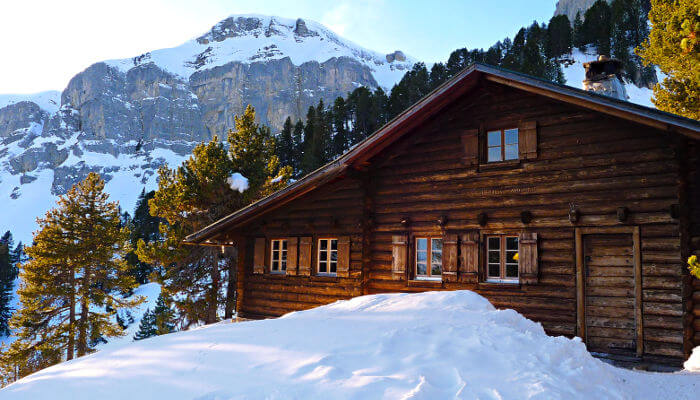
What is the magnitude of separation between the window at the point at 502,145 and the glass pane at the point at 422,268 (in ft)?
10.1

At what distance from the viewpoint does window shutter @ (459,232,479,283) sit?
10.9 metres

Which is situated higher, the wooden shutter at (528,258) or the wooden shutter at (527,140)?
the wooden shutter at (527,140)

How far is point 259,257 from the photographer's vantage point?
1500 centimetres

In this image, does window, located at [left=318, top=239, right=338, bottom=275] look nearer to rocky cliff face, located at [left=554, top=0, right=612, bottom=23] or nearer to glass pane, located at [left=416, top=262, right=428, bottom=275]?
glass pane, located at [left=416, top=262, right=428, bottom=275]

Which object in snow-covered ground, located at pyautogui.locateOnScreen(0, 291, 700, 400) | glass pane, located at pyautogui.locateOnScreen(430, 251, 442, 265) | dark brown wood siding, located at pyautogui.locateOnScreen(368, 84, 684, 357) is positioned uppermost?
dark brown wood siding, located at pyautogui.locateOnScreen(368, 84, 684, 357)

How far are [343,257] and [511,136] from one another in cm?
544

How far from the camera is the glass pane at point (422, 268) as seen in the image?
1195 centimetres

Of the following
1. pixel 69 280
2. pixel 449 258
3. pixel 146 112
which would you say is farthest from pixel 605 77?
pixel 146 112

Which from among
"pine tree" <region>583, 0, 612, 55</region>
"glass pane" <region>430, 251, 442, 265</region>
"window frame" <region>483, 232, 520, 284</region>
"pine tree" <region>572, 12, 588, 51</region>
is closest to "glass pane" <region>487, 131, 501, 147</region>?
"window frame" <region>483, 232, 520, 284</region>

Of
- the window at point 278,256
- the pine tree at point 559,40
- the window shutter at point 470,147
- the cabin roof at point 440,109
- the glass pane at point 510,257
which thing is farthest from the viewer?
the pine tree at point 559,40

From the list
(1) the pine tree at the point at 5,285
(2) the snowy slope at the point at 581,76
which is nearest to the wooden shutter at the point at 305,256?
(2) the snowy slope at the point at 581,76

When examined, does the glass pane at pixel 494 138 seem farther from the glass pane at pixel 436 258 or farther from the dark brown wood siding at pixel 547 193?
the glass pane at pixel 436 258

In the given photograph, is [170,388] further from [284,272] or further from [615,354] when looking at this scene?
[284,272]

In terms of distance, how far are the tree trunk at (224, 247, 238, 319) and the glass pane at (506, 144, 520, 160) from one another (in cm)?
1499
